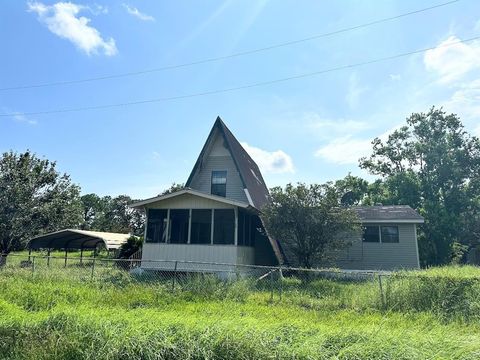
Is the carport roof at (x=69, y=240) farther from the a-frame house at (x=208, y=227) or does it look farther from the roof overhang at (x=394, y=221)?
the roof overhang at (x=394, y=221)

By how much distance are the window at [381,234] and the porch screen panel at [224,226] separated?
718 cm

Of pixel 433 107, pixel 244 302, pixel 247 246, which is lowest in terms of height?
pixel 244 302

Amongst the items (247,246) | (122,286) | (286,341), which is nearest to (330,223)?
(247,246)

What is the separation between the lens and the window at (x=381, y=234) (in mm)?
16641

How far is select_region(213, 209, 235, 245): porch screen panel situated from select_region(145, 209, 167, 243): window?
6.93 feet

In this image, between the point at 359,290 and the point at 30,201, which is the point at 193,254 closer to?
the point at 359,290

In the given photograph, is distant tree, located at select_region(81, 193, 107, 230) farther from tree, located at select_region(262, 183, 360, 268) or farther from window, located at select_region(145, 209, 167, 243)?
tree, located at select_region(262, 183, 360, 268)

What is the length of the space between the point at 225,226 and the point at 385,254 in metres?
8.20

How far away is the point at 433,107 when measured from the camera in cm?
3009

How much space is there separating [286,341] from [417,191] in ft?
86.8

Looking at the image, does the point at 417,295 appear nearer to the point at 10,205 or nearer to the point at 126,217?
the point at 10,205

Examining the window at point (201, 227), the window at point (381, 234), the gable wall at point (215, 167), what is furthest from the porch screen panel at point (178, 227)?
the window at point (381, 234)

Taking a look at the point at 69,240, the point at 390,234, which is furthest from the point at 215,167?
the point at 69,240

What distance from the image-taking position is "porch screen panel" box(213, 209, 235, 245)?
44.6 feet
